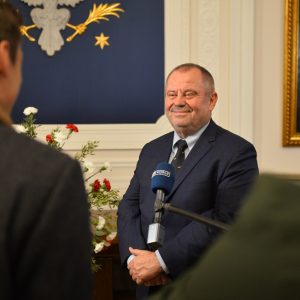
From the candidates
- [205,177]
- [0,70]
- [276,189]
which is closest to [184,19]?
[205,177]

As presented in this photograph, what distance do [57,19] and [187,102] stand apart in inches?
63.5

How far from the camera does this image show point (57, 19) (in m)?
Result: 3.76

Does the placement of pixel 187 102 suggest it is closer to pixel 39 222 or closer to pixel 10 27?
pixel 10 27

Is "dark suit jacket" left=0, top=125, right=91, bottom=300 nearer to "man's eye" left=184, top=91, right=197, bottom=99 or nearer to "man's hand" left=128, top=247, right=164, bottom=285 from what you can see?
"man's hand" left=128, top=247, right=164, bottom=285

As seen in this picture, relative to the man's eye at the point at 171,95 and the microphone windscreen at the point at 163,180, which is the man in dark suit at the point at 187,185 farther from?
the microphone windscreen at the point at 163,180

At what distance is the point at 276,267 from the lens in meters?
0.66

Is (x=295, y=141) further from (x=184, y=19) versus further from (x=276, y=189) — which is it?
(x=276, y=189)

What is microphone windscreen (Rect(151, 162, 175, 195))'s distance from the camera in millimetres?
2038

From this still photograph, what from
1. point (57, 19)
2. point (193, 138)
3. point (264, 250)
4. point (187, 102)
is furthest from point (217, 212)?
point (57, 19)

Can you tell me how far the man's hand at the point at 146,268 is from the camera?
2.26 m

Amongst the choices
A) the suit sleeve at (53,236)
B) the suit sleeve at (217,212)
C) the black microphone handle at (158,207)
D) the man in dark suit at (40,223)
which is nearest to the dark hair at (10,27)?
the man in dark suit at (40,223)

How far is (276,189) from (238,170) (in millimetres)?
1654

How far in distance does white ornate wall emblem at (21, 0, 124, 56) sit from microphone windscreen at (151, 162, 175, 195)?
1.90 m

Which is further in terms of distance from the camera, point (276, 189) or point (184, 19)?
point (184, 19)
